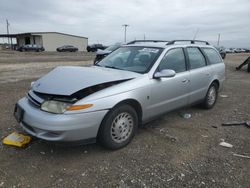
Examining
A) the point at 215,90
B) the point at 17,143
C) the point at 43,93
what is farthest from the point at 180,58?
the point at 17,143

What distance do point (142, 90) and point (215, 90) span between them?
2.93m

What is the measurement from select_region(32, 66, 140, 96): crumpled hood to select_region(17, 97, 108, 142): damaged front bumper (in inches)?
12.2

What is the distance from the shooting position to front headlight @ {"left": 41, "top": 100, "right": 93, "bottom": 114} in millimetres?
2838

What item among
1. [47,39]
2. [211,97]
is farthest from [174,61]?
[47,39]

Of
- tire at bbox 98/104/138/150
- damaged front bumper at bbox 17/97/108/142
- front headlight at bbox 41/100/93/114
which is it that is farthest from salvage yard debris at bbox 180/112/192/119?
front headlight at bbox 41/100/93/114

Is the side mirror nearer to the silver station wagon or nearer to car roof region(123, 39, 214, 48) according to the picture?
the silver station wagon

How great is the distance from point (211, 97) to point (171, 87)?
1949 millimetres

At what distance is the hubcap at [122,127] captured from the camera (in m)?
3.28

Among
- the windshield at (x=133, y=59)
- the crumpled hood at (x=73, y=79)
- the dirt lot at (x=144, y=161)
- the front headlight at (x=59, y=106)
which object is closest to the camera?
the dirt lot at (x=144, y=161)

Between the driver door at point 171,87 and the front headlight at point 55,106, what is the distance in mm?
1454

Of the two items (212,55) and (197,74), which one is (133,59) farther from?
(212,55)

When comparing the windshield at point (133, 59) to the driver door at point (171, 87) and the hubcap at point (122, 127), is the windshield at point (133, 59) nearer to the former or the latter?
the driver door at point (171, 87)

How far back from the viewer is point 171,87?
13.2ft

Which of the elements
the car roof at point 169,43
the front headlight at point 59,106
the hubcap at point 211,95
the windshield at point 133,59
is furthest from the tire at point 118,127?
the hubcap at point 211,95
